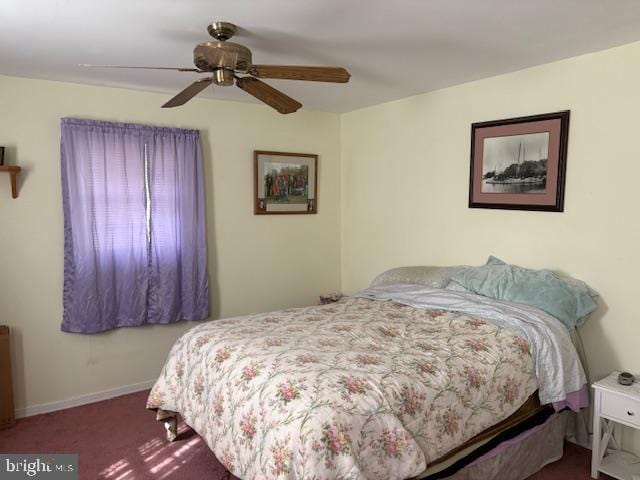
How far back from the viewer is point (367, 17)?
82.7 inches

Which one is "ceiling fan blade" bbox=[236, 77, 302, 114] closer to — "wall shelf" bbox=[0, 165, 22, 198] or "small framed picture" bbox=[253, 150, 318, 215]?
"small framed picture" bbox=[253, 150, 318, 215]

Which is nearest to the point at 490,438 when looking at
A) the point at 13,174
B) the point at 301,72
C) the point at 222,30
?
the point at 301,72

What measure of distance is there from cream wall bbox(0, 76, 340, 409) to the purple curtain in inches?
4.7

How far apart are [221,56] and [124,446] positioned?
235cm

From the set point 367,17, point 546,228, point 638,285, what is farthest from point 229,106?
point 638,285

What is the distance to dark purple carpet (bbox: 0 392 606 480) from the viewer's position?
98.5 inches

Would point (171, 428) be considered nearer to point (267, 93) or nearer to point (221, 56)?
point (267, 93)

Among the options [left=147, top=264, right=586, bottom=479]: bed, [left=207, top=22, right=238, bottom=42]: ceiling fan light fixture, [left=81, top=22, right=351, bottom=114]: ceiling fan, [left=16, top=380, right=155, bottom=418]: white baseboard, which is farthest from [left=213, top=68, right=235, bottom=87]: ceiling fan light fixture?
[left=16, top=380, right=155, bottom=418]: white baseboard

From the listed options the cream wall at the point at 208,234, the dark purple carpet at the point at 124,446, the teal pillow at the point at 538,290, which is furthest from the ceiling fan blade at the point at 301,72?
the dark purple carpet at the point at 124,446

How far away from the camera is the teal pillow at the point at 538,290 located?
8.41 ft

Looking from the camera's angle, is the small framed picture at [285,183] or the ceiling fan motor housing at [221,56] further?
the small framed picture at [285,183]

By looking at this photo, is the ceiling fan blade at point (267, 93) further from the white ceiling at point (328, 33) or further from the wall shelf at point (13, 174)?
the wall shelf at point (13, 174)

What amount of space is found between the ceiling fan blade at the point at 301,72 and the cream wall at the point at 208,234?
5.77 feet

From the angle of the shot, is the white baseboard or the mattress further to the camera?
the white baseboard
